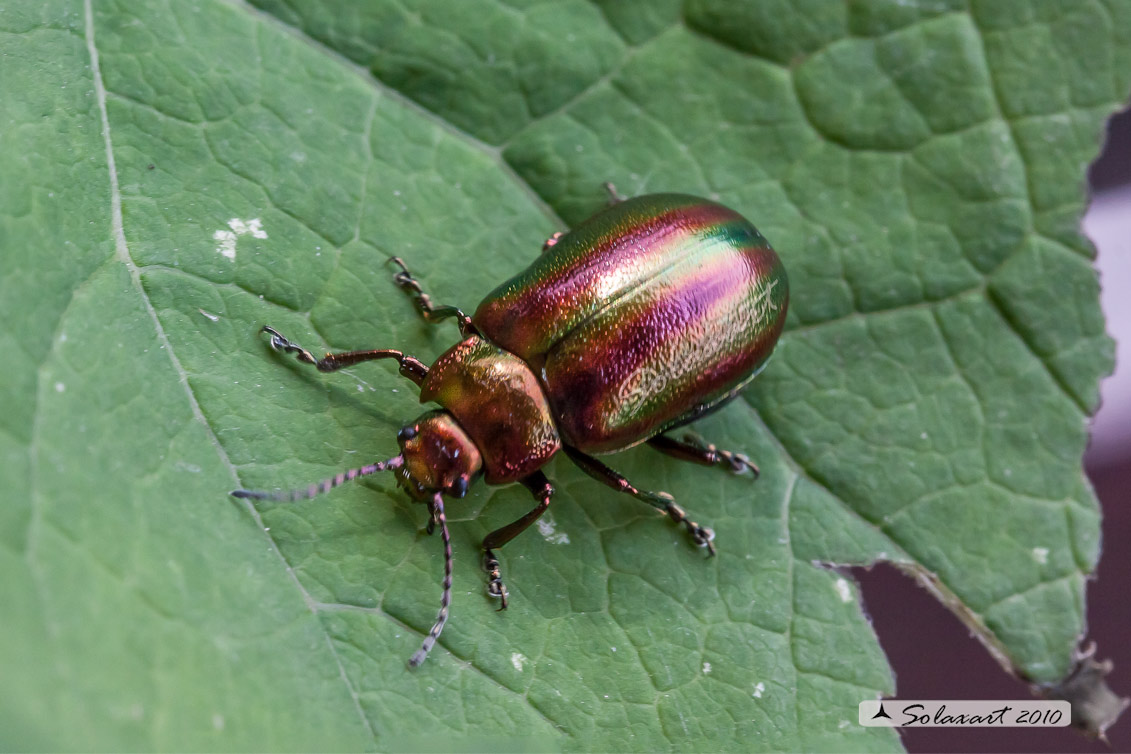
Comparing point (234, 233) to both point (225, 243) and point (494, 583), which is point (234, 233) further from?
point (494, 583)

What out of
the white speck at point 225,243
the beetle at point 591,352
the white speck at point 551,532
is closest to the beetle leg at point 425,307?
the beetle at point 591,352

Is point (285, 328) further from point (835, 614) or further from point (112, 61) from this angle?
point (835, 614)

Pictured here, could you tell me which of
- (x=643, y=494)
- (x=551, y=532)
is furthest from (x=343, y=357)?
(x=643, y=494)

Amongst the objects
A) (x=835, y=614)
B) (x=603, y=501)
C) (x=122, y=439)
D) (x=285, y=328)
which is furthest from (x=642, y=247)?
(x=122, y=439)

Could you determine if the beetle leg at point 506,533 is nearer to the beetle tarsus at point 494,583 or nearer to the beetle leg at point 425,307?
the beetle tarsus at point 494,583

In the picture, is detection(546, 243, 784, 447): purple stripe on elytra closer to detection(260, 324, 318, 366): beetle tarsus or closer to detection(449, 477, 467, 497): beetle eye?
detection(449, 477, 467, 497): beetle eye

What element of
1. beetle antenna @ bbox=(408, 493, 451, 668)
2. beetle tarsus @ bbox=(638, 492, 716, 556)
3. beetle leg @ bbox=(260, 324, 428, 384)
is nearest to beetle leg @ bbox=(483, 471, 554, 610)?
beetle antenna @ bbox=(408, 493, 451, 668)
